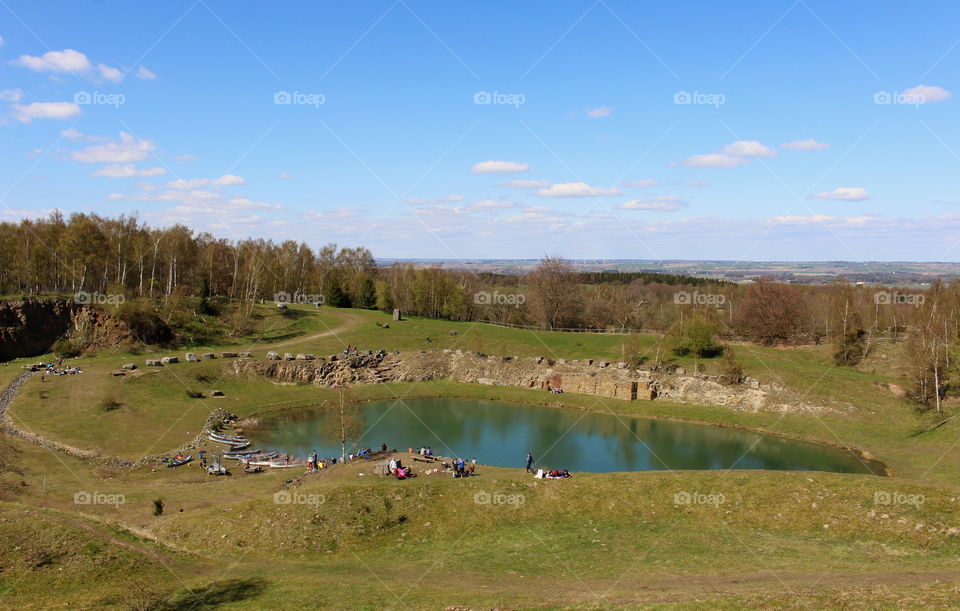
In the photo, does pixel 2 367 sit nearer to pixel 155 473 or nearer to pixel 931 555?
pixel 155 473

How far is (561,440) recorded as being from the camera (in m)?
46.9

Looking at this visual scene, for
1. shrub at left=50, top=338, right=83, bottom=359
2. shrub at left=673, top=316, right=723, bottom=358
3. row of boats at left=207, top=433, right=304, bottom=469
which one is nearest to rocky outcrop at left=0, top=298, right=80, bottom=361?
shrub at left=50, top=338, right=83, bottom=359

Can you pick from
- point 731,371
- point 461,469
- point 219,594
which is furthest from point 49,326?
point 731,371

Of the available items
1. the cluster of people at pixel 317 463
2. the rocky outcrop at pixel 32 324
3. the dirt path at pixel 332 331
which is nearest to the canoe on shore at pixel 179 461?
the cluster of people at pixel 317 463

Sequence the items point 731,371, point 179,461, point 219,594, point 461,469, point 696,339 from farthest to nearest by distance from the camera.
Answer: point 696,339 → point 731,371 → point 179,461 → point 461,469 → point 219,594

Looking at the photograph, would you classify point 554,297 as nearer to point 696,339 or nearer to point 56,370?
point 696,339

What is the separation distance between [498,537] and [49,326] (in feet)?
199

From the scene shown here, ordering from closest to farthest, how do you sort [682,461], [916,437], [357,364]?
1. [682,461]
2. [916,437]
3. [357,364]

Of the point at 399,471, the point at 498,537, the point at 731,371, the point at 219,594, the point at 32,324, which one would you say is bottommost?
the point at 498,537

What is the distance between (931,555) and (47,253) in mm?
89819

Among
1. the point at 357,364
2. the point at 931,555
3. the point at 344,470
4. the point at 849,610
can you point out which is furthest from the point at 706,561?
the point at 357,364

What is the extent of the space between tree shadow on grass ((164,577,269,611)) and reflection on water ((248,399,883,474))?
21.7m

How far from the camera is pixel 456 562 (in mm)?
22188

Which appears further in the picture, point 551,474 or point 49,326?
point 49,326
